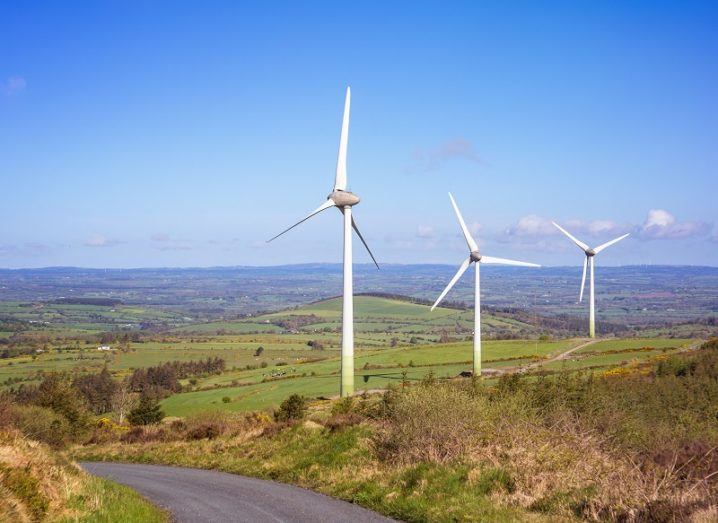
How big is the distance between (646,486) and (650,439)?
9288 millimetres

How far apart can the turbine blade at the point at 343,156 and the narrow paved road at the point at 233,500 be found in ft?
84.5

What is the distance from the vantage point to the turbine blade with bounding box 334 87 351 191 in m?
48.8

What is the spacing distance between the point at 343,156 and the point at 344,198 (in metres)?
3.40

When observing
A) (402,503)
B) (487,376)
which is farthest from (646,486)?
(487,376)

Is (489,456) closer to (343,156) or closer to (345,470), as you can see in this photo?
(345,470)

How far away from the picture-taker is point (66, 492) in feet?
51.6

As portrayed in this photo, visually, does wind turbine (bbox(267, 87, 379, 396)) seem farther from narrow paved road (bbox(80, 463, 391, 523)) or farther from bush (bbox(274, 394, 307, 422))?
narrow paved road (bbox(80, 463, 391, 523))

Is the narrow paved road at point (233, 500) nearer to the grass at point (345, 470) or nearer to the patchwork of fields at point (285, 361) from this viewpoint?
the grass at point (345, 470)

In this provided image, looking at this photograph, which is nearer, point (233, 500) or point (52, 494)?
point (52, 494)

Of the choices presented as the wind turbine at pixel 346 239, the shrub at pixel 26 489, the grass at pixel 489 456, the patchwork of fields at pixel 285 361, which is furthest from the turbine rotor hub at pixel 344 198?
the shrub at pixel 26 489

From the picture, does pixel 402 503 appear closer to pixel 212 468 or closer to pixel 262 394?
pixel 212 468

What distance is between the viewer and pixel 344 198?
47.7 metres

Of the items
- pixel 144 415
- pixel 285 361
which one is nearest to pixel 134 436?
pixel 144 415

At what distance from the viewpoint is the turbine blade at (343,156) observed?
48844mm
